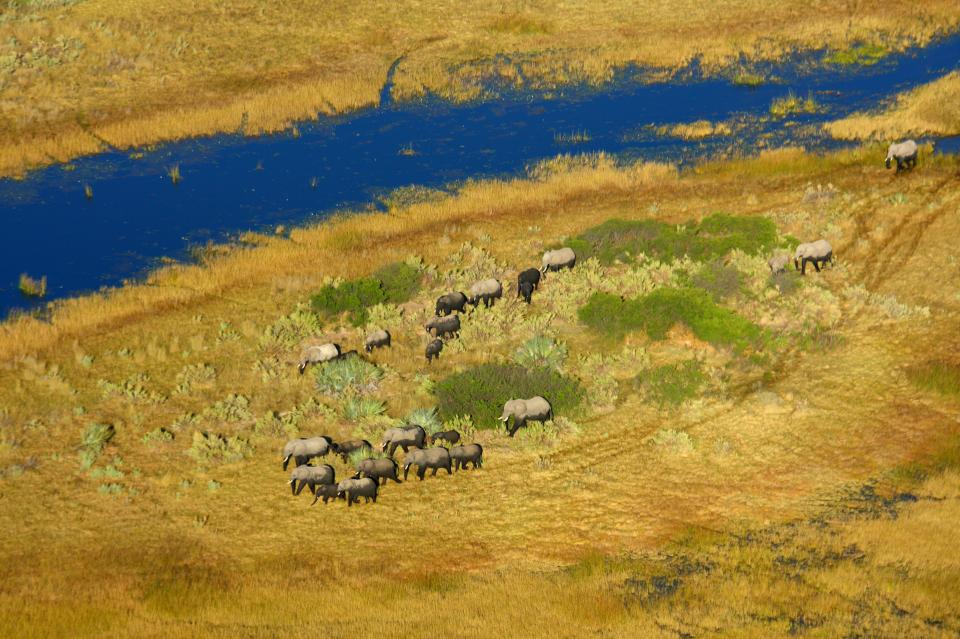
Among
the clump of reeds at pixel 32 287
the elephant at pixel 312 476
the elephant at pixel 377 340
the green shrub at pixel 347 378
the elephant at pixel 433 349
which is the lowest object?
the elephant at pixel 312 476

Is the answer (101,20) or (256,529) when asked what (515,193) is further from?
(101,20)

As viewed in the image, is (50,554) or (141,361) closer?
(50,554)

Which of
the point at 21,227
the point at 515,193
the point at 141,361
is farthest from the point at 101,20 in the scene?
the point at 141,361

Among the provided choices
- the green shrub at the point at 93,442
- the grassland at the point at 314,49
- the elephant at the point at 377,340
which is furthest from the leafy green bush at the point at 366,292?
the grassland at the point at 314,49

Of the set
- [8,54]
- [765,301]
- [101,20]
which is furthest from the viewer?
[101,20]

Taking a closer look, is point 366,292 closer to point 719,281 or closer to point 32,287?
point 719,281

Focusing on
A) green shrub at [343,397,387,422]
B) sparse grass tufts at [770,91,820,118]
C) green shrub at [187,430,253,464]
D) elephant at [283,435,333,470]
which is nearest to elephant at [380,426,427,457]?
elephant at [283,435,333,470]

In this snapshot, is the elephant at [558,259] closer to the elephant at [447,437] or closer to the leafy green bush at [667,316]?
the leafy green bush at [667,316]
